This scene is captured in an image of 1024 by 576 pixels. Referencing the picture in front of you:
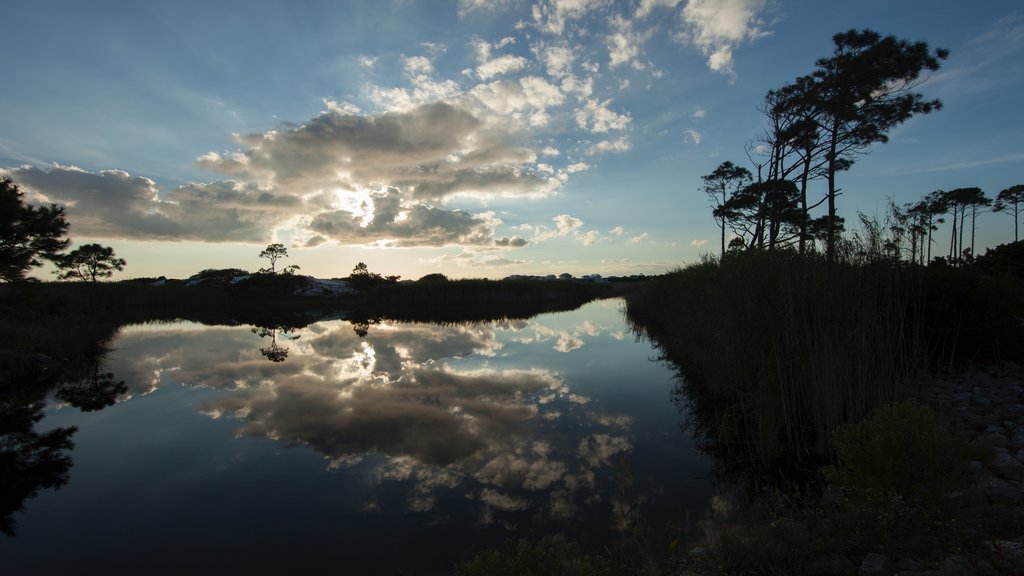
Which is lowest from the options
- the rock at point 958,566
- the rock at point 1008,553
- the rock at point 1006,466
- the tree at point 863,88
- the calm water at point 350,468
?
the calm water at point 350,468

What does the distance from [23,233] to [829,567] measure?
85.8 feet

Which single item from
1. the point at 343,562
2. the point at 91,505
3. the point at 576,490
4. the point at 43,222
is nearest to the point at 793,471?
the point at 576,490

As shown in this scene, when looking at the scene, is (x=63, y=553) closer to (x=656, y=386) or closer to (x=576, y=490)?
(x=576, y=490)

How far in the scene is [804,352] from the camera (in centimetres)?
742

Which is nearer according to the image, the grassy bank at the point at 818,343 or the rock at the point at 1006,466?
the rock at the point at 1006,466

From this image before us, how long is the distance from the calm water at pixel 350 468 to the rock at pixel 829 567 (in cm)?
155

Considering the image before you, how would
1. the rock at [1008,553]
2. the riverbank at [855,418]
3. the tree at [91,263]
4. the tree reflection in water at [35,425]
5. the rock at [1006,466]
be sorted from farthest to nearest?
1. the tree at [91,263]
2. the tree reflection in water at [35,425]
3. the rock at [1006,466]
4. the riverbank at [855,418]
5. the rock at [1008,553]

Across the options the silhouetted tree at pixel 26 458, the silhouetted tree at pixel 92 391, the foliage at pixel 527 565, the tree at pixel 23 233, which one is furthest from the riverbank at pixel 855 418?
the tree at pixel 23 233

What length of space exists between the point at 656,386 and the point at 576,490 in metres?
6.53

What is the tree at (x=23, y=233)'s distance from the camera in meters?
16.7

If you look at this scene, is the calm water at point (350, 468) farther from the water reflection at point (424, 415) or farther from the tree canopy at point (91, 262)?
the tree canopy at point (91, 262)

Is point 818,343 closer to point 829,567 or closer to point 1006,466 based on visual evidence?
point 1006,466

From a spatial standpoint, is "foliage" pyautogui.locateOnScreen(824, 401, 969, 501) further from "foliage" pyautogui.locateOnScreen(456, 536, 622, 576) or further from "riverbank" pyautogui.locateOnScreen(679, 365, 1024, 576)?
"foliage" pyautogui.locateOnScreen(456, 536, 622, 576)

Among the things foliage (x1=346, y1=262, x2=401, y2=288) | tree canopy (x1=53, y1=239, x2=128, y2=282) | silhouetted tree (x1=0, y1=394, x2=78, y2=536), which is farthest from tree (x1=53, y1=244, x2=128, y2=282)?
silhouetted tree (x1=0, y1=394, x2=78, y2=536)
